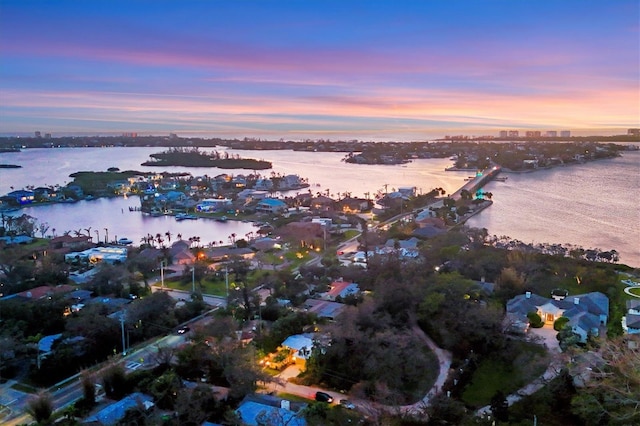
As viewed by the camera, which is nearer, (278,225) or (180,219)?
(278,225)

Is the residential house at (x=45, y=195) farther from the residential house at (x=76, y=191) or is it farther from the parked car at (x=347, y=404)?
Result: the parked car at (x=347, y=404)

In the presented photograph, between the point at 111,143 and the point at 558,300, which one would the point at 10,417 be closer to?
the point at 558,300

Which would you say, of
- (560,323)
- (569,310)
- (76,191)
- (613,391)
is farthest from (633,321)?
(76,191)

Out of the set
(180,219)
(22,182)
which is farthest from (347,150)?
(180,219)

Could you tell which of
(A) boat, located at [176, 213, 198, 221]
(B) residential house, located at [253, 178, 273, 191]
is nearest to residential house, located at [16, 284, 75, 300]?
(A) boat, located at [176, 213, 198, 221]

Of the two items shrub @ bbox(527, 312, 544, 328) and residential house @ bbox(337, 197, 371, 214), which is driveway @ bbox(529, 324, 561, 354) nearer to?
shrub @ bbox(527, 312, 544, 328)

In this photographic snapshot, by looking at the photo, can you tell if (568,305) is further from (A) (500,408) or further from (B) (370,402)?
(B) (370,402)

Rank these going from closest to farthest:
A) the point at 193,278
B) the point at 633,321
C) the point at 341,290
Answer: the point at 633,321 < the point at 341,290 < the point at 193,278
